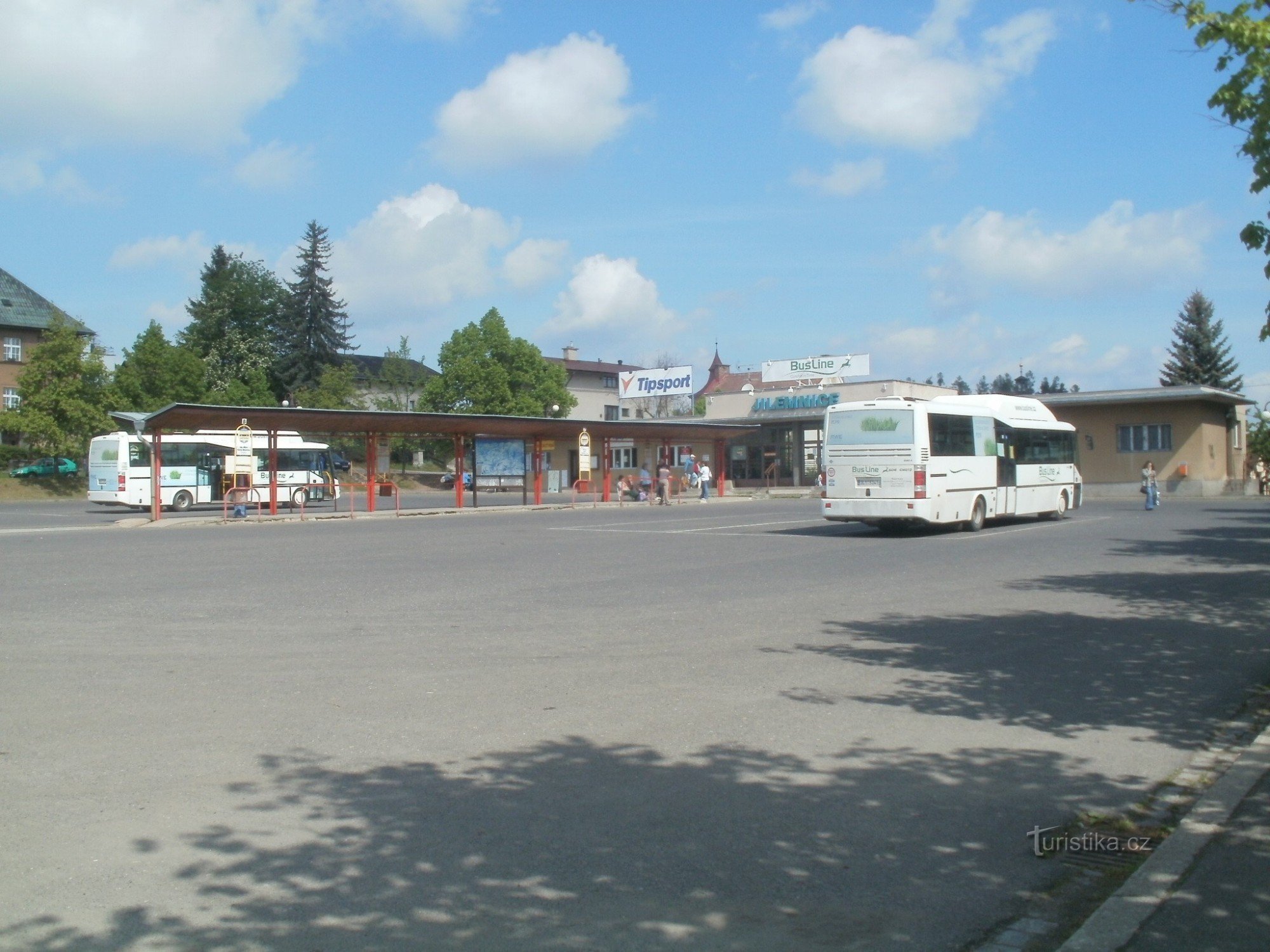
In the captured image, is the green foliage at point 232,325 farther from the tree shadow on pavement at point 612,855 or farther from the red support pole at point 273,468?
the tree shadow on pavement at point 612,855

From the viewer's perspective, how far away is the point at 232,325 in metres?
87.1

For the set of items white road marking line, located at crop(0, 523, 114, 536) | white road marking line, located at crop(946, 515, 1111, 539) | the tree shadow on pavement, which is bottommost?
the tree shadow on pavement

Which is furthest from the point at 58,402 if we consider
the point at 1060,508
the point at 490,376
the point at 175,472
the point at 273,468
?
the point at 1060,508

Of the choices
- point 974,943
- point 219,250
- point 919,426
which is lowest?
point 974,943

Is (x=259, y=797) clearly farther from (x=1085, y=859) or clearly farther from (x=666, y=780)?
(x=1085, y=859)

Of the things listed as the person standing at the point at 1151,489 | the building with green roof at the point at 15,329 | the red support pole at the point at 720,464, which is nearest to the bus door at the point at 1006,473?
the person standing at the point at 1151,489

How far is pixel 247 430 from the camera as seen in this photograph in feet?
110

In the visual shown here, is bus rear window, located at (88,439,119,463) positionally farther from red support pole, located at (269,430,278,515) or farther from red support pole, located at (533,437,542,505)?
red support pole, located at (533,437,542,505)

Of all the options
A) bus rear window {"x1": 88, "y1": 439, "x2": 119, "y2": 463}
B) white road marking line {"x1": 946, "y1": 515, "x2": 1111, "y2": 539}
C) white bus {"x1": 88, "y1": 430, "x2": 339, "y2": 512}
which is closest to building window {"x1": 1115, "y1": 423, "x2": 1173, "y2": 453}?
white road marking line {"x1": 946, "y1": 515, "x2": 1111, "y2": 539}

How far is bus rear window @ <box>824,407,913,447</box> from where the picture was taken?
24.6 meters

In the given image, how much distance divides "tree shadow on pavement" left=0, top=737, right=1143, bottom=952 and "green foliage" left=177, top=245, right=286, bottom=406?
7693 centimetres

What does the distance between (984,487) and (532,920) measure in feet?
81.2

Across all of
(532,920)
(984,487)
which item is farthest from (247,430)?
(532,920)

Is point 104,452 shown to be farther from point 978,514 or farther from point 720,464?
point 978,514
